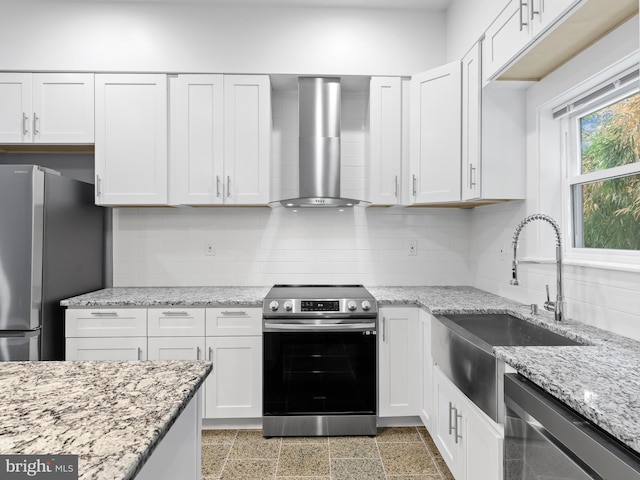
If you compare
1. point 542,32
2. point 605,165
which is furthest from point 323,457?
point 542,32

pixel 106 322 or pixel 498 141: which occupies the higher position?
pixel 498 141

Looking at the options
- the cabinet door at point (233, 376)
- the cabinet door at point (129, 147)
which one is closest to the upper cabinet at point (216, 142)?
the cabinet door at point (129, 147)

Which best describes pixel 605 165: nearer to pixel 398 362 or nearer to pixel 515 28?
pixel 515 28

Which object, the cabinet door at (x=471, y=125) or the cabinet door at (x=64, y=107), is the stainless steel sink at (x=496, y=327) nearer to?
the cabinet door at (x=471, y=125)

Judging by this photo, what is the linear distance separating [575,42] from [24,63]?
137 inches

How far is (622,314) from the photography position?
1.69m

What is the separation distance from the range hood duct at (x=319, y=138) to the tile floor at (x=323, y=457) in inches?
62.3

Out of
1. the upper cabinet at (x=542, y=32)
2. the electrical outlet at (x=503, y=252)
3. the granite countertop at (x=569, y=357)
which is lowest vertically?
the granite countertop at (x=569, y=357)

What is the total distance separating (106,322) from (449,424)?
213 centimetres

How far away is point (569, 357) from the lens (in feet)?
4.37

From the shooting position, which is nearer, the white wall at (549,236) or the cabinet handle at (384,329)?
the white wall at (549,236)

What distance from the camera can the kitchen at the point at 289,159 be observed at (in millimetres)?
2838

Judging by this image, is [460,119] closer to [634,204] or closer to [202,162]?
[634,204]

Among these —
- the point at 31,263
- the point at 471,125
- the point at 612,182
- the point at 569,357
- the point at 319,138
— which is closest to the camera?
the point at 569,357
